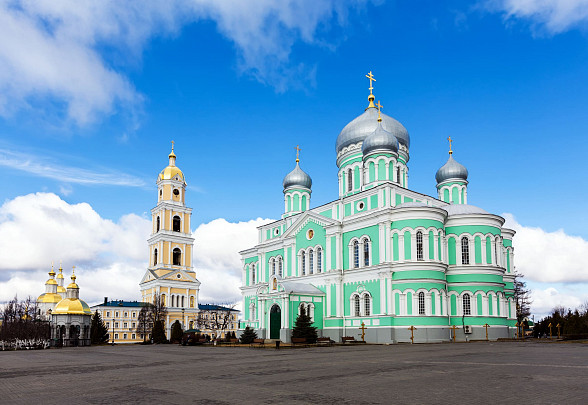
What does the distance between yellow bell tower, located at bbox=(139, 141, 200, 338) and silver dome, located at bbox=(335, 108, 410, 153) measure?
34.1m

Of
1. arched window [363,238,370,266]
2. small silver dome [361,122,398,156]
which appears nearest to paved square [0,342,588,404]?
arched window [363,238,370,266]

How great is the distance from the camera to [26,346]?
46.5 meters

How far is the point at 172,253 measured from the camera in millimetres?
74750

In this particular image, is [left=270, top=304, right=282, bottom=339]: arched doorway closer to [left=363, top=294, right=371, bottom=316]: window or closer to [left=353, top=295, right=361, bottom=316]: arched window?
[left=353, top=295, right=361, bottom=316]: arched window

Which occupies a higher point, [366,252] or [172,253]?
[172,253]

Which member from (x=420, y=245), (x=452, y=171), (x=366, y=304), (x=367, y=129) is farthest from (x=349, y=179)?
(x=366, y=304)

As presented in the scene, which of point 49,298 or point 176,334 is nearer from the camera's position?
point 176,334

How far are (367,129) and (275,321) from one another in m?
19.6

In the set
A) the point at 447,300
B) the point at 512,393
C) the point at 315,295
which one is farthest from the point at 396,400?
the point at 315,295

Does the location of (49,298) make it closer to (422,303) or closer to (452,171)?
(452,171)

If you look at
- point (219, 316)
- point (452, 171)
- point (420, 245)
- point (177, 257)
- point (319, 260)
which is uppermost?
point (452, 171)

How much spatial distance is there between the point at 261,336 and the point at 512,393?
37.7 meters

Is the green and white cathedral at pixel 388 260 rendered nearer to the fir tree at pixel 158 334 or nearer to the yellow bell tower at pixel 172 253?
the fir tree at pixel 158 334

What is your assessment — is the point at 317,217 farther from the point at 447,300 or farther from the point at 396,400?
the point at 396,400
